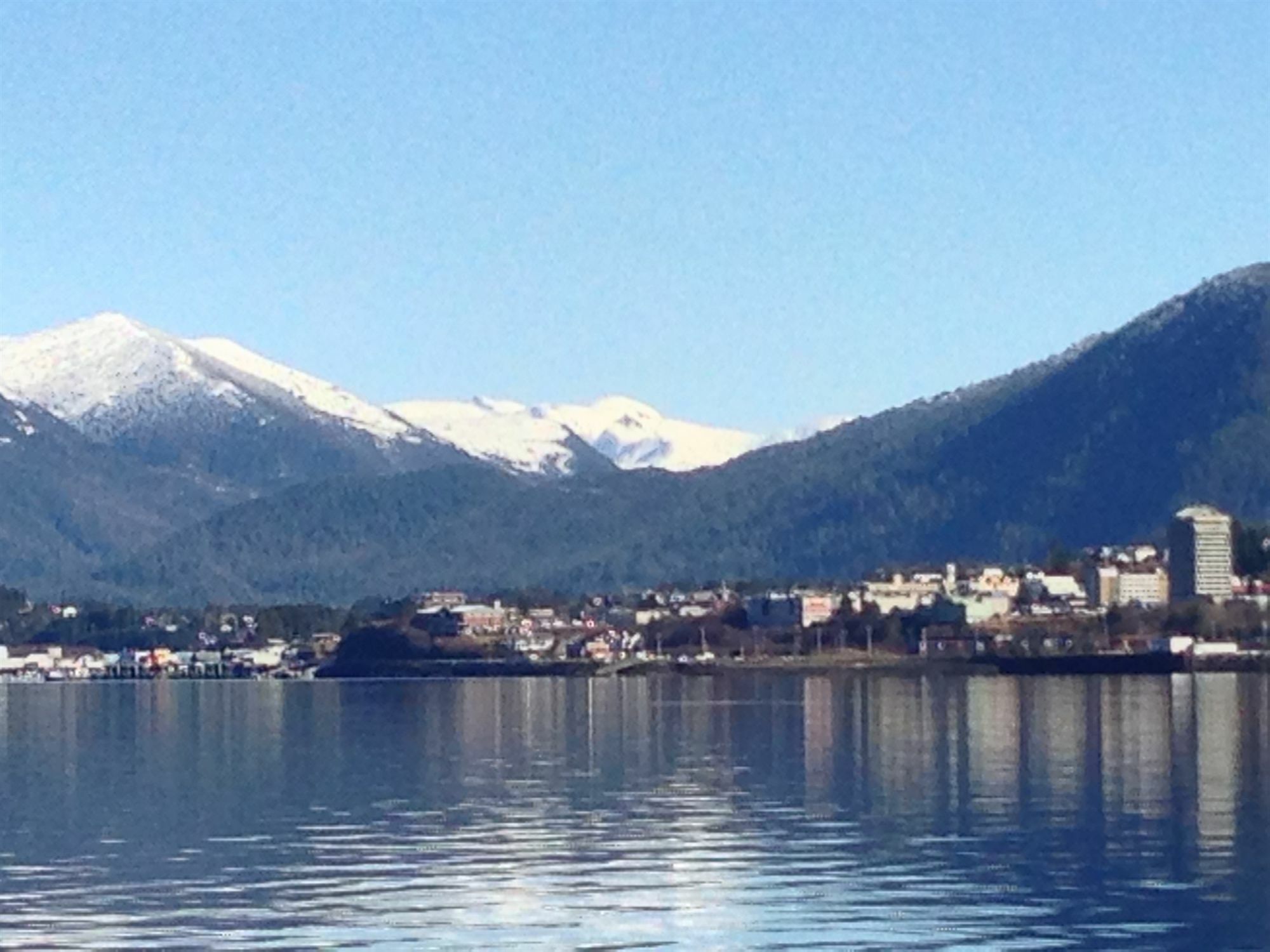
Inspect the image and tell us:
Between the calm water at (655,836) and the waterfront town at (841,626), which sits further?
the waterfront town at (841,626)

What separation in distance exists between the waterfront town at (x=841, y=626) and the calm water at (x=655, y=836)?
80920mm

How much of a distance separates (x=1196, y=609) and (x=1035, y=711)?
75033mm

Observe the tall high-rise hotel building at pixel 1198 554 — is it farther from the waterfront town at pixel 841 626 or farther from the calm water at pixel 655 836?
the calm water at pixel 655 836

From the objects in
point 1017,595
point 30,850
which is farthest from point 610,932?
point 1017,595

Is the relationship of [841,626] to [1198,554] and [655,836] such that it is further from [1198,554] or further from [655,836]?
[655,836]

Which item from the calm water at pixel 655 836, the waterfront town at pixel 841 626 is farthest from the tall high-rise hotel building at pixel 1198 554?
the calm water at pixel 655 836

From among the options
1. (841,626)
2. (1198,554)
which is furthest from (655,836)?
(1198,554)

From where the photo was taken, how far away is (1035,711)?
75125mm

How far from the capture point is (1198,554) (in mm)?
173750

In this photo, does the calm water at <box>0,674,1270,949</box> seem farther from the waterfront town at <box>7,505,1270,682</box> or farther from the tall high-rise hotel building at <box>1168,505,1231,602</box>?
the tall high-rise hotel building at <box>1168,505,1231,602</box>

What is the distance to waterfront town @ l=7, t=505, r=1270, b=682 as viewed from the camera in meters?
151

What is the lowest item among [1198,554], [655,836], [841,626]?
[655,836]

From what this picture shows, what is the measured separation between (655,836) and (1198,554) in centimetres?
14040

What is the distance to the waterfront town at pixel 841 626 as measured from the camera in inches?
5940
